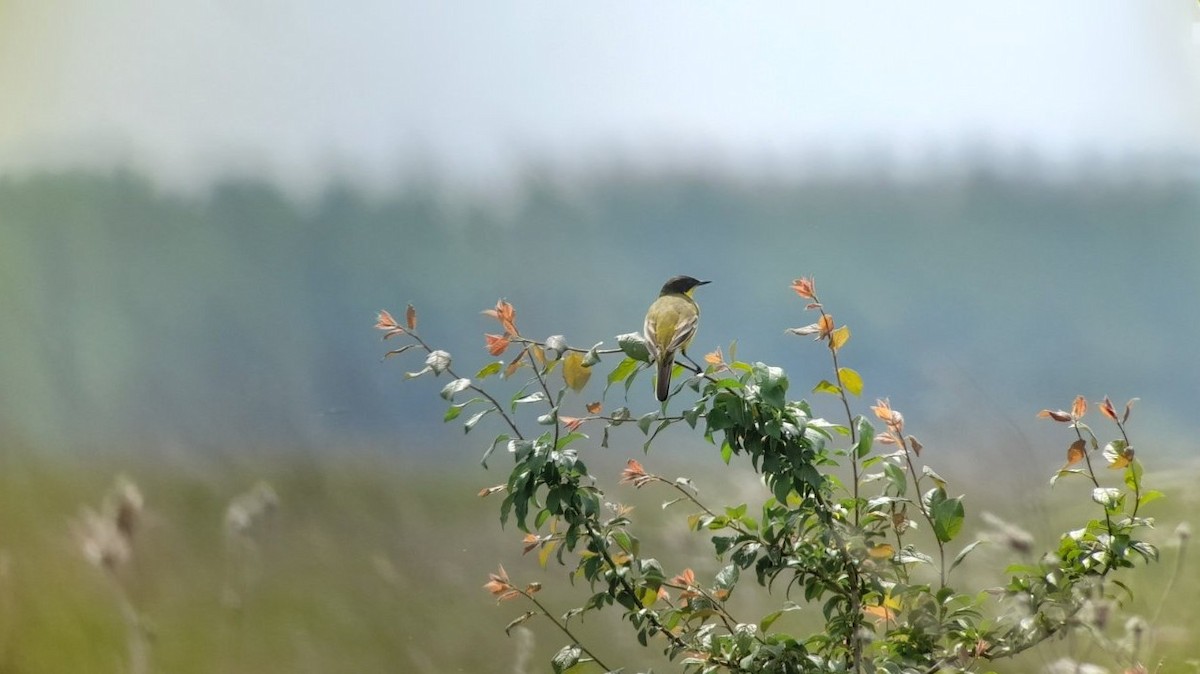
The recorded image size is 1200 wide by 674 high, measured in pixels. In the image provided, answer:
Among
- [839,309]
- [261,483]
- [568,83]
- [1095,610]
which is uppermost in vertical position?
[568,83]

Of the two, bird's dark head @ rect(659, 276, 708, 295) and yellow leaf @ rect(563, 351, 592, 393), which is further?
bird's dark head @ rect(659, 276, 708, 295)

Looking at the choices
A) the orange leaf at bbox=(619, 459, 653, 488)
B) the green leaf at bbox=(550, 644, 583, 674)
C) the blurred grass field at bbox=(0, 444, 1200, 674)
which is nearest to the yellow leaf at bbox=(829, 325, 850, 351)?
the orange leaf at bbox=(619, 459, 653, 488)

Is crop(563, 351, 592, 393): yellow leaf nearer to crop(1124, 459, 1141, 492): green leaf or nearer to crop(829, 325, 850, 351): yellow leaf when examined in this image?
crop(829, 325, 850, 351): yellow leaf

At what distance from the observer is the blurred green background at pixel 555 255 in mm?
1486

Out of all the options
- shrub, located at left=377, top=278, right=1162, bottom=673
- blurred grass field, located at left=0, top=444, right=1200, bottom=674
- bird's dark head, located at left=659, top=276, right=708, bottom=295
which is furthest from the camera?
blurred grass field, located at left=0, top=444, right=1200, bottom=674

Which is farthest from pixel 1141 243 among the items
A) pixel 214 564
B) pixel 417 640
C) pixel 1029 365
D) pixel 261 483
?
pixel 214 564

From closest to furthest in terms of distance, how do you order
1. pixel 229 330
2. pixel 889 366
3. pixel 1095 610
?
pixel 1095 610, pixel 889 366, pixel 229 330

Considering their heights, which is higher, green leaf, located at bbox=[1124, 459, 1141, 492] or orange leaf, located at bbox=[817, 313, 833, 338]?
orange leaf, located at bbox=[817, 313, 833, 338]

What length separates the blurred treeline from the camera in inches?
58.4

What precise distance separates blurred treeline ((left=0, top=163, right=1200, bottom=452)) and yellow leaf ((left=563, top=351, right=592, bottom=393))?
36cm

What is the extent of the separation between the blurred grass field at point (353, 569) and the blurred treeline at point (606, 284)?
0.24ft

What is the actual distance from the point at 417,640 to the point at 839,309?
908 millimetres

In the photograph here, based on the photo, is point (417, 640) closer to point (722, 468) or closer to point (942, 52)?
point (722, 468)

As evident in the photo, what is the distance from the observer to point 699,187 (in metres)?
1.53
